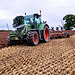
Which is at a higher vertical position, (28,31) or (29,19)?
(29,19)

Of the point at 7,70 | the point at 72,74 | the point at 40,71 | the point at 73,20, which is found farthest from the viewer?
the point at 73,20

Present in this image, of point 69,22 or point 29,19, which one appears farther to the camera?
point 69,22

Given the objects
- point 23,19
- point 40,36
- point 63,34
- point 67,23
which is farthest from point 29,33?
point 67,23

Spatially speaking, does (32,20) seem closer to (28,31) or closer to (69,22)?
(28,31)

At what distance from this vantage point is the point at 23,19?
8039 millimetres

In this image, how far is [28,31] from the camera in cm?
705

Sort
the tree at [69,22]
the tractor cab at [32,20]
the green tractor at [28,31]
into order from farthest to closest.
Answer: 1. the tree at [69,22]
2. the tractor cab at [32,20]
3. the green tractor at [28,31]

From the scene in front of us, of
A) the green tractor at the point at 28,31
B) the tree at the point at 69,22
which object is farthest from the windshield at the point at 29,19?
the tree at the point at 69,22

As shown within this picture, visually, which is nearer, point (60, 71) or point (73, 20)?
point (60, 71)

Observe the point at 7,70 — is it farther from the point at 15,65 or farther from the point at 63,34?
the point at 63,34

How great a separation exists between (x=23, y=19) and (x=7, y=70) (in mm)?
5067

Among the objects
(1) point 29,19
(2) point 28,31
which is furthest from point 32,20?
(2) point 28,31

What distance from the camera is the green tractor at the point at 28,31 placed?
22.0 feet

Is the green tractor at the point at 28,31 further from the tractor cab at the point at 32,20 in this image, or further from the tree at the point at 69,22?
the tree at the point at 69,22
